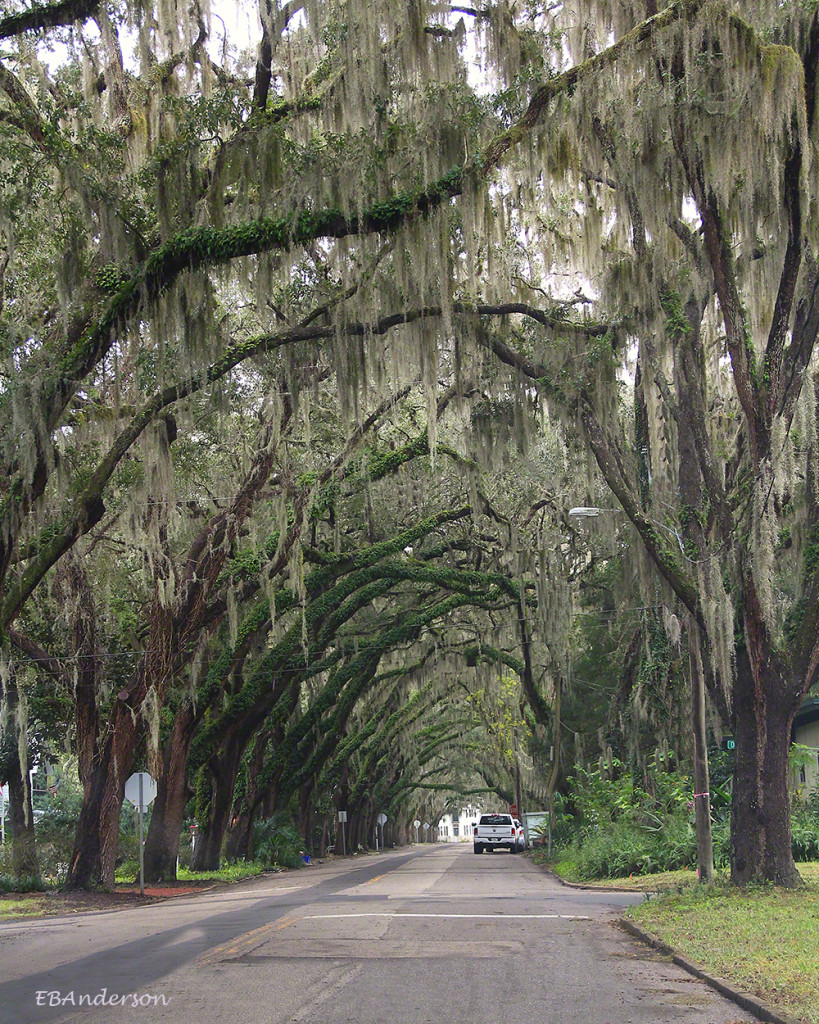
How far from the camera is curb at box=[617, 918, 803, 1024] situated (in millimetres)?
5905

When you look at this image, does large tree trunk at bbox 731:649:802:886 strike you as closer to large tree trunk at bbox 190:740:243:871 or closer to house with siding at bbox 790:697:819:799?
house with siding at bbox 790:697:819:799

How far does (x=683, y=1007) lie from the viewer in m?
6.52

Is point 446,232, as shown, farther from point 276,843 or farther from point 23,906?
point 276,843

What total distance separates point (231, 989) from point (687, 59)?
9.42 meters

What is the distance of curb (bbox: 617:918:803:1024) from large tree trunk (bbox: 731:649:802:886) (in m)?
2.85

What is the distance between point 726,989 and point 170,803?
16.8 m

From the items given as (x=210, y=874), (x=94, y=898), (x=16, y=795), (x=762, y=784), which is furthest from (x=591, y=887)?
(x=16, y=795)

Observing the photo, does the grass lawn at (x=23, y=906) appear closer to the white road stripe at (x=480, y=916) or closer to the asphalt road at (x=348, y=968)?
the asphalt road at (x=348, y=968)

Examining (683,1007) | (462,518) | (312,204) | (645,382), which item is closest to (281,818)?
(462,518)

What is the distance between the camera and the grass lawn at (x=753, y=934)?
665 cm

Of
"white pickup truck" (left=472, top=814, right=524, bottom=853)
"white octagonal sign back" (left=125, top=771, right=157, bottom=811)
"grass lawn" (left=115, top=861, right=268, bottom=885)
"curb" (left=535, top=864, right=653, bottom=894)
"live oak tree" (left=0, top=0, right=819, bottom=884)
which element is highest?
"live oak tree" (left=0, top=0, right=819, bottom=884)

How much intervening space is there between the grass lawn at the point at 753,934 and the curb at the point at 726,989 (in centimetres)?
7

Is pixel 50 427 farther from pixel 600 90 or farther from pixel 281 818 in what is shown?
pixel 281 818

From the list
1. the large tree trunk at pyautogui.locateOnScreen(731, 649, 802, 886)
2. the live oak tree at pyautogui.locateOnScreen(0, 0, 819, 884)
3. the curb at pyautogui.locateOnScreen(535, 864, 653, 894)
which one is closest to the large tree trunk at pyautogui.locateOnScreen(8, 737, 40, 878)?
the live oak tree at pyautogui.locateOnScreen(0, 0, 819, 884)
